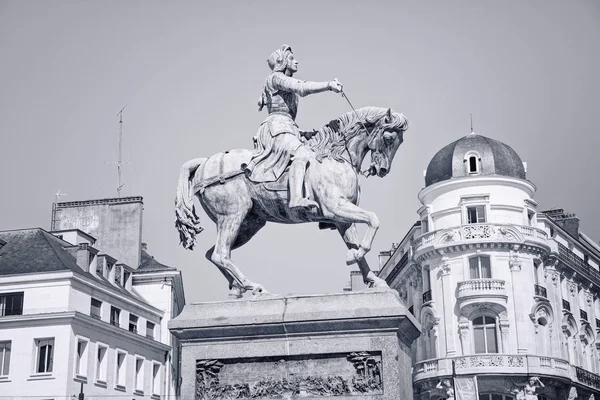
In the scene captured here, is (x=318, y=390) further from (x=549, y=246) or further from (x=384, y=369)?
(x=549, y=246)

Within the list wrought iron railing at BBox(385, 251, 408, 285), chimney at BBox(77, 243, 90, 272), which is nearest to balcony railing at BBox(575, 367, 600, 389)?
wrought iron railing at BBox(385, 251, 408, 285)

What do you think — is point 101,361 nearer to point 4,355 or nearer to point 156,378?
point 4,355

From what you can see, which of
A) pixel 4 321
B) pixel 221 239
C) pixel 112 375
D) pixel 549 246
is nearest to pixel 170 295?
pixel 112 375

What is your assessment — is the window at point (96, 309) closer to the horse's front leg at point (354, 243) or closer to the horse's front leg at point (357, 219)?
the horse's front leg at point (354, 243)

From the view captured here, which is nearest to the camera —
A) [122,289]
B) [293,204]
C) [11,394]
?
[293,204]

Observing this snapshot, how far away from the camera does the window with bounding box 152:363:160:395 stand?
180 feet

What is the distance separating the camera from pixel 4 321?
151 feet

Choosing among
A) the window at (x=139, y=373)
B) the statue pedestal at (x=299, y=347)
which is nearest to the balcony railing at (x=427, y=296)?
the window at (x=139, y=373)

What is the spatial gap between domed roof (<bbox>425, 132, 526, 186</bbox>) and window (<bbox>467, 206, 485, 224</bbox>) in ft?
6.88

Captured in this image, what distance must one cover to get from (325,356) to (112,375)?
3981 centimetres

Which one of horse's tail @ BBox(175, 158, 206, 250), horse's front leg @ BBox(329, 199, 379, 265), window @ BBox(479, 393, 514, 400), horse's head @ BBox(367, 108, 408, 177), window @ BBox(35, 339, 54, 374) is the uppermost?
window @ BBox(35, 339, 54, 374)

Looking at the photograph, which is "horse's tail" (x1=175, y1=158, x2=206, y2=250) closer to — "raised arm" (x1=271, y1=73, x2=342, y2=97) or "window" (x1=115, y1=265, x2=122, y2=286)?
"raised arm" (x1=271, y1=73, x2=342, y2=97)

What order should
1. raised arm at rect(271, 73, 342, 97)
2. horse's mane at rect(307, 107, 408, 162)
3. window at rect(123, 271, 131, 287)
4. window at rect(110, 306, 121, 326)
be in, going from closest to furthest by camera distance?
raised arm at rect(271, 73, 342, 97) → horse's mane at rect(307, 107, 408, 162) → window at rect(110, 306, 121, 326) → window at rect(123, 271, 131, 287)

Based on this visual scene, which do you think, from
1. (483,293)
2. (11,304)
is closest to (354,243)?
(11,304)
